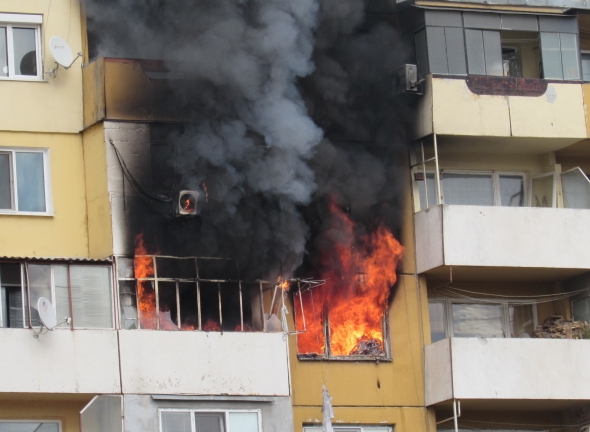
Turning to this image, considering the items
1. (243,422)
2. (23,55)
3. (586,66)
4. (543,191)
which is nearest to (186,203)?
(243,422)

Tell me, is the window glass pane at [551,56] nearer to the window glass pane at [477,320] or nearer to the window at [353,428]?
the window glass pane at [477,320]

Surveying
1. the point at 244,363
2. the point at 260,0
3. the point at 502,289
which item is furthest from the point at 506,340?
the point at 260,0

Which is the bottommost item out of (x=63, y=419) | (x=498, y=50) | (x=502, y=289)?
(x=63, y=419)

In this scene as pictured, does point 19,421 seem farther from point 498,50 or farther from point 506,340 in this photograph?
point 498,50

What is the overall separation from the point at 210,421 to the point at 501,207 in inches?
340

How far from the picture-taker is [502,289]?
38.7 m

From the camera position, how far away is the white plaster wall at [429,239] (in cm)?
3672

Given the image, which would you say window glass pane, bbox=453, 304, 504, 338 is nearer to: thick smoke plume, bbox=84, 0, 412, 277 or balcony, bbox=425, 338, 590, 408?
balcony, bbox=425, 338, 590, 408

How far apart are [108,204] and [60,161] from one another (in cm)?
180

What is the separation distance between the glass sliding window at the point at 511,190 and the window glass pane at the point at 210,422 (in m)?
9.74

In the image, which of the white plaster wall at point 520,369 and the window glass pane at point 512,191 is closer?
the white plaster wall at point 520,369

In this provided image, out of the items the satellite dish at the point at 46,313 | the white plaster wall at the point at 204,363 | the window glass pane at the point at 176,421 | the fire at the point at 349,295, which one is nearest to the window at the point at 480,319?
the fire at the point at 349,295

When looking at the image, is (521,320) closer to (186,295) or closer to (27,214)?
(186,295)

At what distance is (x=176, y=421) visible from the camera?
32.8 metres
